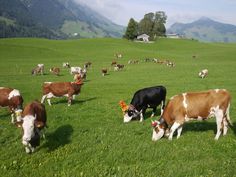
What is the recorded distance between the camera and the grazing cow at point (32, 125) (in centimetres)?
1170

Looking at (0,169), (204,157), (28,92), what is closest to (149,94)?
(204,157)

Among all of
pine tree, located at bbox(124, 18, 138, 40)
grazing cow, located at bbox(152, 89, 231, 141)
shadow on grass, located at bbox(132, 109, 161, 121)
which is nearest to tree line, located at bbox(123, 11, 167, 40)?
pine tree, located at bbox(124, 18, 138, 40)

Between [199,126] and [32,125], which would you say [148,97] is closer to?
[199,126]

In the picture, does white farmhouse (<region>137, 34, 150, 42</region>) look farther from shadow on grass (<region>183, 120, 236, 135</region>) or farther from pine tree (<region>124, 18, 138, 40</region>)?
shadow on grass (<region>183, 120, 236, 135</region>)

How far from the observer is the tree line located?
13034 cm

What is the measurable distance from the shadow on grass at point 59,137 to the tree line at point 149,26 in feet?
382

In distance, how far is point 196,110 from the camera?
1394 centimetres

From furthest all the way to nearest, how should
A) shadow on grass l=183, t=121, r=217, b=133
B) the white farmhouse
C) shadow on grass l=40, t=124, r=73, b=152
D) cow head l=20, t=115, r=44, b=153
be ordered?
1. the white farmhouse
2. shadow on grass l=183, t=121, r=217, b=133
3. shadow on grass l=40, t=124, r=73, b=152
4. cow head l=20, t=115, r=44, b=153

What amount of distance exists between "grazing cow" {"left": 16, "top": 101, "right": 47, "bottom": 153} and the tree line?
119 metres

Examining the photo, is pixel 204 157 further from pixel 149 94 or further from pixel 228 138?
pixel 149 94

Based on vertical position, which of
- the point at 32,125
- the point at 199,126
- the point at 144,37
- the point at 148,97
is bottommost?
the point at 199,126

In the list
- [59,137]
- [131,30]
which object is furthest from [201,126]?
[131,30]

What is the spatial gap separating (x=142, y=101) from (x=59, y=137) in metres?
5.78

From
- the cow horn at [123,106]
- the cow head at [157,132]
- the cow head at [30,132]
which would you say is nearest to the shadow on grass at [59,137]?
the cow head at [30,132]
